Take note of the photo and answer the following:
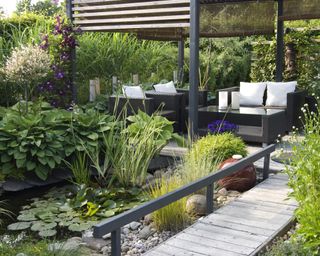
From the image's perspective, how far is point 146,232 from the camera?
13.7ft

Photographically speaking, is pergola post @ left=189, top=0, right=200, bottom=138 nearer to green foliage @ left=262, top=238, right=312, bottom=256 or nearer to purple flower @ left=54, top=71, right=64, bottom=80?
purple flower @ left=54, top=71, right=64, bottom=80

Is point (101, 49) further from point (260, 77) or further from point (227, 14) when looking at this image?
point (260, 77)

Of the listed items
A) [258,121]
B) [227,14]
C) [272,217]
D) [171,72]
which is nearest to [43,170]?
[272,217]

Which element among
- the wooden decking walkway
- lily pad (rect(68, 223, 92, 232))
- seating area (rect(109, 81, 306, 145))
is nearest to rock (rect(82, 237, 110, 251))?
lily pad (rect(68, 223, 92, 232))

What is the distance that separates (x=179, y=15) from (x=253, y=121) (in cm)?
196

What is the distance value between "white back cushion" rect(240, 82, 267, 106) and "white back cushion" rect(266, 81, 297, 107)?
150 mm

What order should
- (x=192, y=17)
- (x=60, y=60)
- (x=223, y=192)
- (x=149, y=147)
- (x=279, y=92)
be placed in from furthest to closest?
(x=279, y=92)
(x=60, y=60)
(x=192, y=17)
(x=149, y=147)
(x=223, y=192)

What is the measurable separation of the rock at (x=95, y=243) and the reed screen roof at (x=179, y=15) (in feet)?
11.4

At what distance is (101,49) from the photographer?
9.58 meters

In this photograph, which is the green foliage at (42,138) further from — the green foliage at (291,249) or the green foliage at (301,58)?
the green foliage at (301,58)

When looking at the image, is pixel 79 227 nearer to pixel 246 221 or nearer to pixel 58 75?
pixel 246 221

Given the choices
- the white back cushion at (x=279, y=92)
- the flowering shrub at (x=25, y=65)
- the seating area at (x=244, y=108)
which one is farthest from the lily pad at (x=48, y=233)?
the white back cushion at (x=279, y=92)

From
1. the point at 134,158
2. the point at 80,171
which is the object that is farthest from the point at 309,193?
the point at 80,171

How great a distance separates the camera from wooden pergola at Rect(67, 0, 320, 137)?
252 inches
